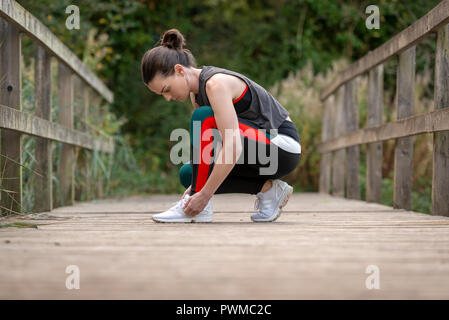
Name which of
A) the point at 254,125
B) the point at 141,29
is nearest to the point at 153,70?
the point at 254,125

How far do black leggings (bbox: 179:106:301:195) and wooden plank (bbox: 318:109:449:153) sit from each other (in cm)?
64

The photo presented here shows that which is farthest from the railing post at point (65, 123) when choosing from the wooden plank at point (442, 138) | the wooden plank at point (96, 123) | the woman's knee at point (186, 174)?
the wooden plank at point (442, 138)

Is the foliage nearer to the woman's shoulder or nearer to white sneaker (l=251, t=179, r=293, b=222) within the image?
white sneaker (l=251, t=179, r=293, b=222)

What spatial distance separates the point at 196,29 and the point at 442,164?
24.2 ft

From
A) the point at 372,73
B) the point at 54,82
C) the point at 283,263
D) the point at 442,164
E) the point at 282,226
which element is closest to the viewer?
the point at 283,263

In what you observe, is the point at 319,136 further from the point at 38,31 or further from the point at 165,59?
the point at 165,59

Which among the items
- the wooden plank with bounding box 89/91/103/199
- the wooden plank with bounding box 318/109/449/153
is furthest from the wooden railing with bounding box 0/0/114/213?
the wooden plank with bounding box 318/109/449/153

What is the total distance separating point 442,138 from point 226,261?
5.41 feet

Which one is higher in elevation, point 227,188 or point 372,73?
point 372,73

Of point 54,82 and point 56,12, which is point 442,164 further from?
point 56,12

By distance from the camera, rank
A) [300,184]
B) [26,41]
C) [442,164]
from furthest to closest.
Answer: [300,184] < [26,41] < [442,164]

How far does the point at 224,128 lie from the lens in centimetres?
232

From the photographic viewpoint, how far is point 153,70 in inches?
96.0

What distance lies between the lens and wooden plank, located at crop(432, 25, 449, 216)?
2699 millimetres
